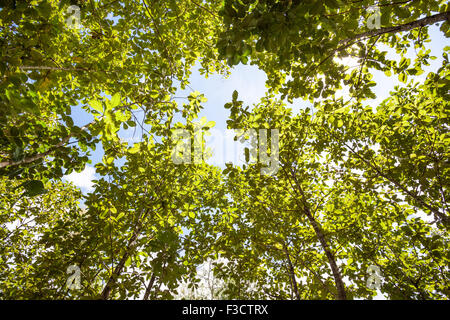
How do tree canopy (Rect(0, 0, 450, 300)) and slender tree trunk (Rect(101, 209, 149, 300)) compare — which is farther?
slender tree trunk (Rect(101, 209, 149, 300))

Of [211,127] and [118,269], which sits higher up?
[211,127]

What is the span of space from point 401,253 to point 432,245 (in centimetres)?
169
